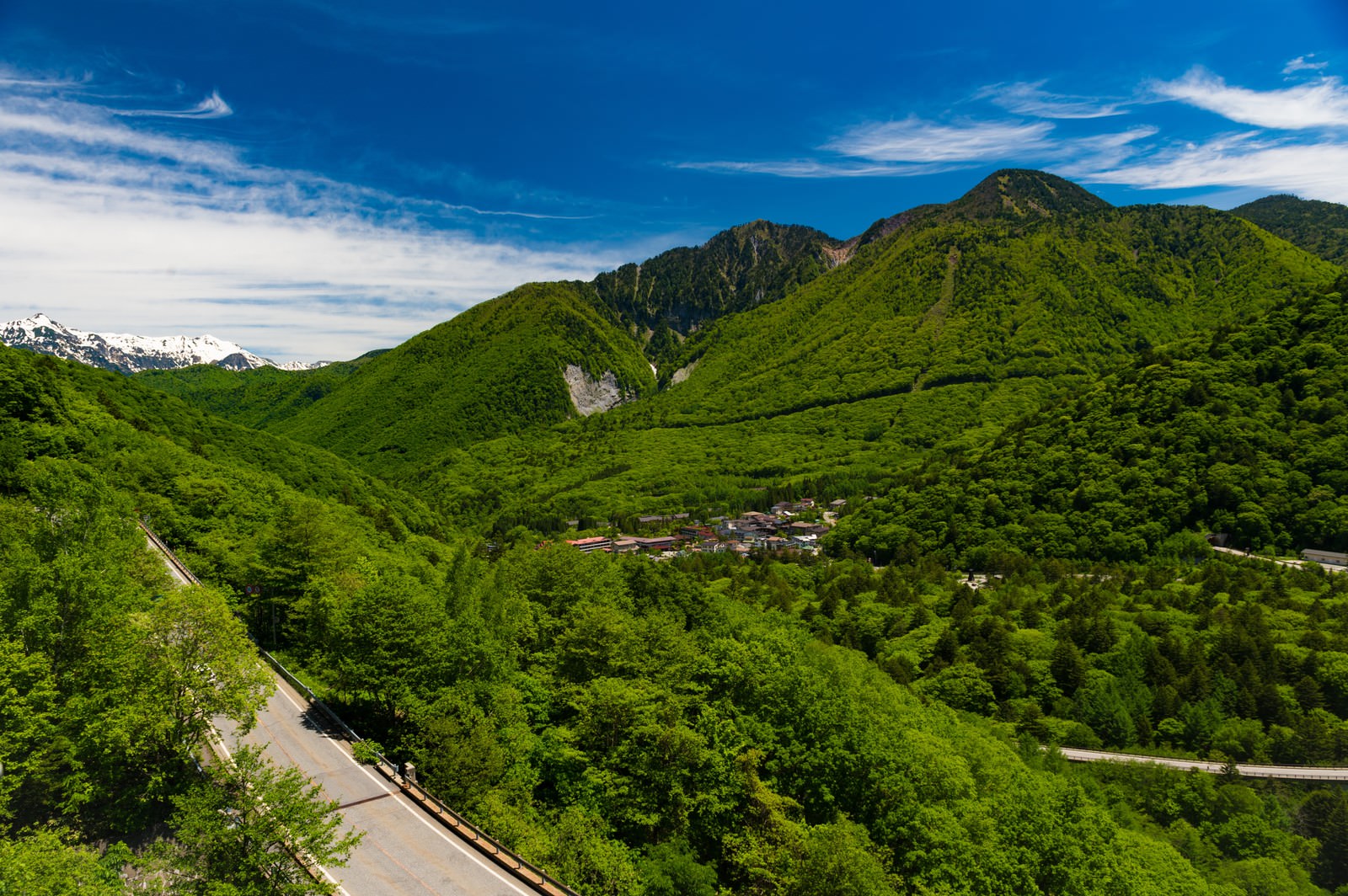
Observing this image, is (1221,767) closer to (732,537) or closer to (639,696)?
(639,696)

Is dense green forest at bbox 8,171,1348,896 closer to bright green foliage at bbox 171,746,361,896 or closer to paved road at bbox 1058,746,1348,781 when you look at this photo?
bright green foliage at bbox 171,746,361,896

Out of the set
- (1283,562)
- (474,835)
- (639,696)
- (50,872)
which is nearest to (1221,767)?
(639,696)

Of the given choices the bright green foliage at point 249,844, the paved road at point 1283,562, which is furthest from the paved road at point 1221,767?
the bright green foliage at point 249,844

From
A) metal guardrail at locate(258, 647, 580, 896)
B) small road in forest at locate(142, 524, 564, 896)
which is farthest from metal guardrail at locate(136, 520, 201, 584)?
metal guardrail at locate(258, 647, 580, 896)

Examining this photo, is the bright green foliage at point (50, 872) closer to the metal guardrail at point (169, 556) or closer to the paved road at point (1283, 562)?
the metal guardrail at point (169, 556)

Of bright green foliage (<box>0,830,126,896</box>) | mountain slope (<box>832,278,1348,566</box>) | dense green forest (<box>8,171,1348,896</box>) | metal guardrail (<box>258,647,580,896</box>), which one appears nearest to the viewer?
bright green foliage (<box>0,830,126,896</box>)

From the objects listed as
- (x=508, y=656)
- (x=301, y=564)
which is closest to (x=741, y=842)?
(x=508, y=656)
